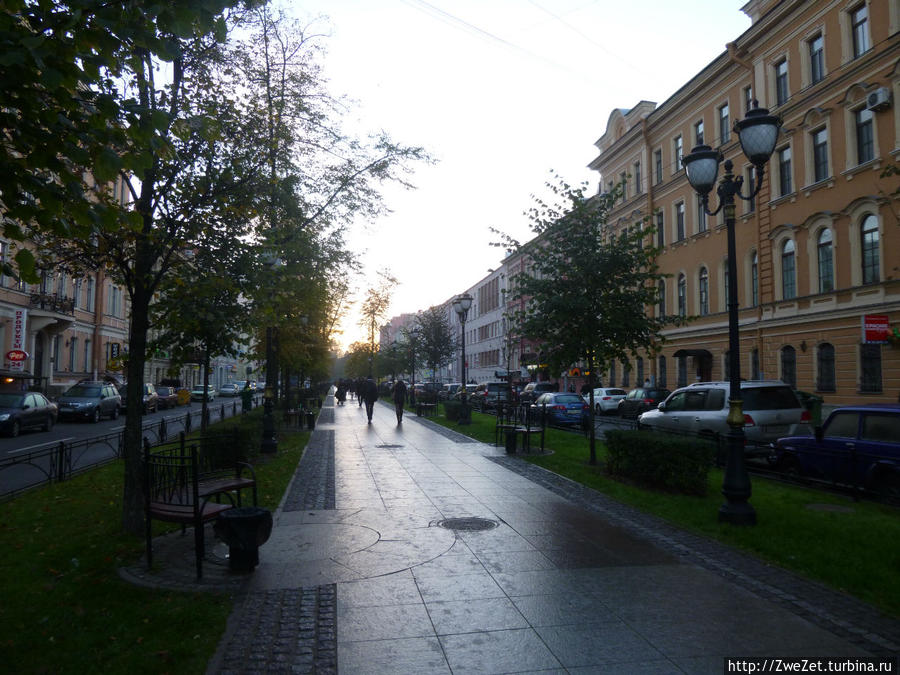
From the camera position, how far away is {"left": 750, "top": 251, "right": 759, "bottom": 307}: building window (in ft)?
99.9

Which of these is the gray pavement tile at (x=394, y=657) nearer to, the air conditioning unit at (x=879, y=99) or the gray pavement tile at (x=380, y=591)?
the gray pavement tile at (x=380, y=591)

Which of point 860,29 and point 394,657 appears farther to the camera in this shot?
point 860,29

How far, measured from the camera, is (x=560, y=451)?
629 inches

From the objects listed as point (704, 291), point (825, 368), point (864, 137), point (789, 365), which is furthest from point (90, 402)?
point (864, 137)

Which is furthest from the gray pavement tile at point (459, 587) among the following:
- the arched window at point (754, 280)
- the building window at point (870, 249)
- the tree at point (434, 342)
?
the tree at point (434, 342)

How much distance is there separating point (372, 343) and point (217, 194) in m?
50.5

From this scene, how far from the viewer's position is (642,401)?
2898cm

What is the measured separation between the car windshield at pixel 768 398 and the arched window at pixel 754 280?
61.6 ft

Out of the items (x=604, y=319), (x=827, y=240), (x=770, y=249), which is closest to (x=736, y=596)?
(x=604, y=319)

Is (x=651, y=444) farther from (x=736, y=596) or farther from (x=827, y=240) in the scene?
(x=827, y=240)

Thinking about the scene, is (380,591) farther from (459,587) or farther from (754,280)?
(754,280)

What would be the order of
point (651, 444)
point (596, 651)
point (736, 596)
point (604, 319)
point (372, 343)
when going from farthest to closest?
1. point (372, 343)
2. point (604, 319)
3. point (651, 444)
4. point (736, 596)
5. point (596, 651)

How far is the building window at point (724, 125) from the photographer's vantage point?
32.9 meters

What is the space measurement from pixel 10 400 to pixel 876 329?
96.2 feet
